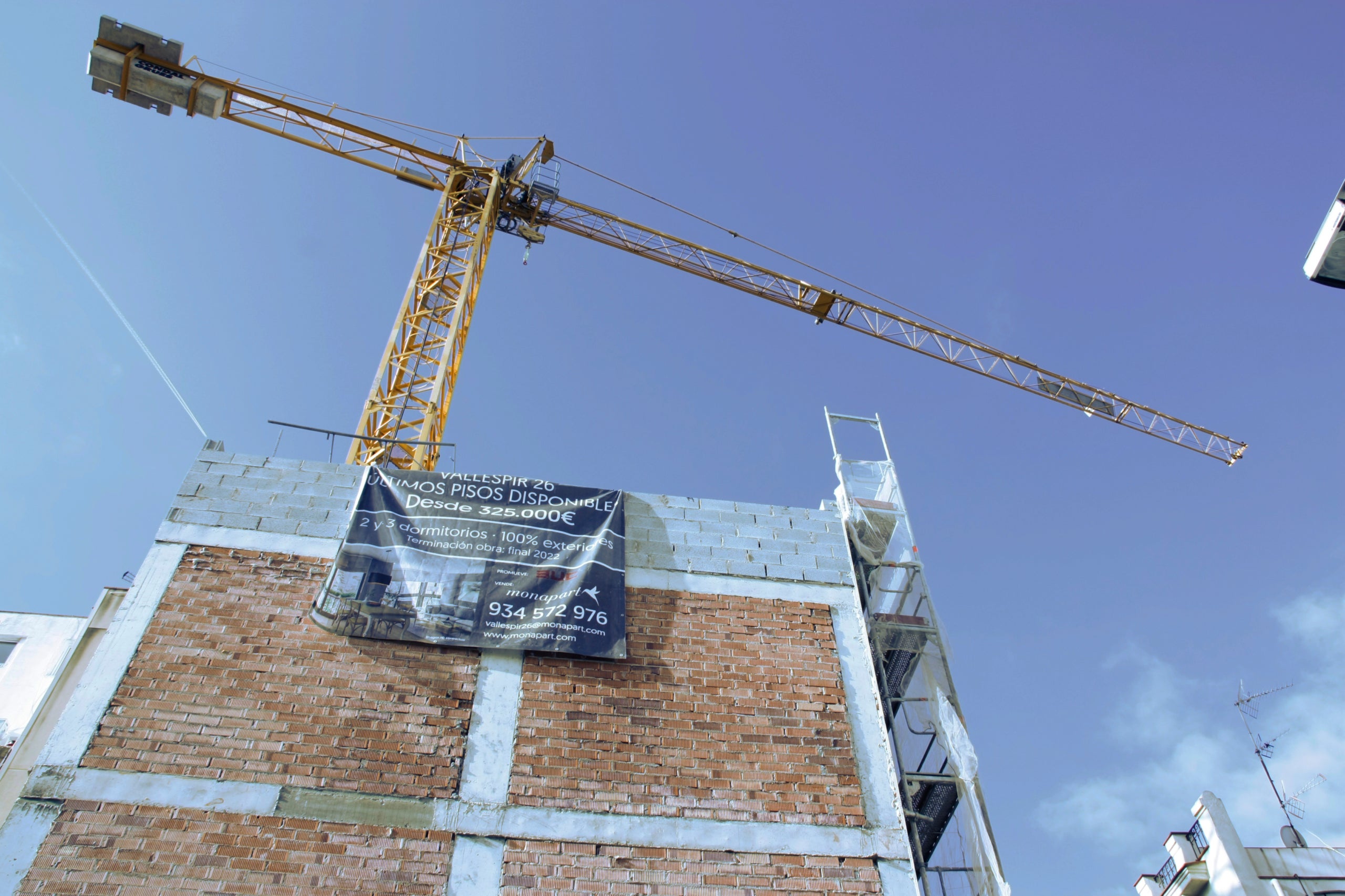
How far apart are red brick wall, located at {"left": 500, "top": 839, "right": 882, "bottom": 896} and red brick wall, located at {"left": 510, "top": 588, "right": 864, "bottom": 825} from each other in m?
0.37

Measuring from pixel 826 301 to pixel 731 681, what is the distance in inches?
940

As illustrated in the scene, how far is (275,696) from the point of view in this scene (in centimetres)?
883

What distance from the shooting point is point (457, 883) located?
7.95 metres

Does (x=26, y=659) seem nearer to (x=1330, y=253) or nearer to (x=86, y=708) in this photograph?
(x=86, y=708)

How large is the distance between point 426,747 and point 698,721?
263 centimetres

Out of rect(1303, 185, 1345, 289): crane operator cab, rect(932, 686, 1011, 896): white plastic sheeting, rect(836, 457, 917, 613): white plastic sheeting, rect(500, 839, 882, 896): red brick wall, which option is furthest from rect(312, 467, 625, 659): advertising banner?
rect(1303, 185, 1345, 289): crane operator cab

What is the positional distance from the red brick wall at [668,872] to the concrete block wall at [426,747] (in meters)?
0.02

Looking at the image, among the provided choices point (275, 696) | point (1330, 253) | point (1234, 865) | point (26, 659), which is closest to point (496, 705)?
point (275, 696)

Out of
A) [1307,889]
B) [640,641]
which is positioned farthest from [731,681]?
[1307,889]

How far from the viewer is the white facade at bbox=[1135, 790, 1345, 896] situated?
1792cm

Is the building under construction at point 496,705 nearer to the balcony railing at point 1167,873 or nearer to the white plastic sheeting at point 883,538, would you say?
the white plastic sheeting at point 883,538

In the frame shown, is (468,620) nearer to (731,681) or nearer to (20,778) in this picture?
(731,681)

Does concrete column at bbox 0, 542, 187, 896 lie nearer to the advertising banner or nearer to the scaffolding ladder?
the advertising banner

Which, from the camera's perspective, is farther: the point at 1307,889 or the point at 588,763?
the point at 1307,889
